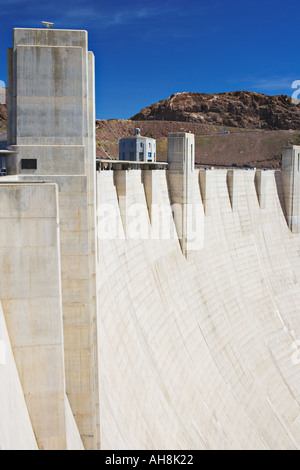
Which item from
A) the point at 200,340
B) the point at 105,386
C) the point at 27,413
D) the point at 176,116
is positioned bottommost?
the point at 200,340

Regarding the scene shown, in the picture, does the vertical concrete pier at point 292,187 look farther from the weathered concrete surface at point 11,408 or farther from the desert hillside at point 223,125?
the desert hillside at point 223,125

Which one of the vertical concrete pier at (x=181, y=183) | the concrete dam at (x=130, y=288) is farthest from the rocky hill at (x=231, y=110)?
the vertical concrete pier at (x=181, y=183)

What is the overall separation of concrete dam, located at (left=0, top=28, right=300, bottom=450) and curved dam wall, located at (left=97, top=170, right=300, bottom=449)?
0.07 m

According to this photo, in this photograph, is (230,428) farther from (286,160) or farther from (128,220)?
(286,160)

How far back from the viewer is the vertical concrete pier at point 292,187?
30250mm

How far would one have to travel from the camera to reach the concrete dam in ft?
27.8

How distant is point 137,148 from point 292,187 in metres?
16.3

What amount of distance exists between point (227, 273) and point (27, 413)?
16.4 meters

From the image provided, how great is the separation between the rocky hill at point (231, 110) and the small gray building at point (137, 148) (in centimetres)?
7273

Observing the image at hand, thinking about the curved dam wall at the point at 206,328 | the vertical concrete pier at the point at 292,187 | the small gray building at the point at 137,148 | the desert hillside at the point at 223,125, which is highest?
the desert hillside at the point at 223,125

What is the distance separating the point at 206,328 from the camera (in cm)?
2061

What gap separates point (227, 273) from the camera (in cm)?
2403

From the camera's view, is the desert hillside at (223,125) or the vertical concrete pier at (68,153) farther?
the desert hillside at (223,125)
